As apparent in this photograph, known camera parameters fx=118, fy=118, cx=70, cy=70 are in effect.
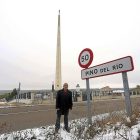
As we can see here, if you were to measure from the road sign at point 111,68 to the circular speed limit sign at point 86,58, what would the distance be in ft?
0.77

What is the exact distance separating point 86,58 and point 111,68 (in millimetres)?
1171

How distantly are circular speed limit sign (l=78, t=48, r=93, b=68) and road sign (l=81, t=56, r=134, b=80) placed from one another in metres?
0.23

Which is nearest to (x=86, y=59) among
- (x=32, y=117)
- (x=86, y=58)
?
(x=86, y=58)

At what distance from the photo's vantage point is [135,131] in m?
2.73

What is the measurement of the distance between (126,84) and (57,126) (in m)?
2.52

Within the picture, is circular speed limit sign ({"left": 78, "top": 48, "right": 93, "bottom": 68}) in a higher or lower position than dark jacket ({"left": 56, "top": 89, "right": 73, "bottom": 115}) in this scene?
higher

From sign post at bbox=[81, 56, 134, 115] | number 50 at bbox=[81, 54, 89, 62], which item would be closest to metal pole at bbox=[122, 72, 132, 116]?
sign post at bbox=[81, 56, 134, 115]

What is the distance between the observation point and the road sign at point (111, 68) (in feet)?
11.5

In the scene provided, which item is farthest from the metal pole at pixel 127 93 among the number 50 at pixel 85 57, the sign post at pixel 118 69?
the number 50 at pixel 85 57

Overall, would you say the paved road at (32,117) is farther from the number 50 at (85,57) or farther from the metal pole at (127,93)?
the number 50 at (85,57)

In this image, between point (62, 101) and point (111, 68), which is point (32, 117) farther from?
point (111, 68)

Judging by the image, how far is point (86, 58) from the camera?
4730 mm

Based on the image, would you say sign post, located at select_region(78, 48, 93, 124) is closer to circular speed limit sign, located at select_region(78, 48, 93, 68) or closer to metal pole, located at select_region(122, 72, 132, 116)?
circular speed limit sign, located at select_region(78, 48, 93, 68)

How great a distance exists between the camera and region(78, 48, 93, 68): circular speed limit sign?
4.56 metres
